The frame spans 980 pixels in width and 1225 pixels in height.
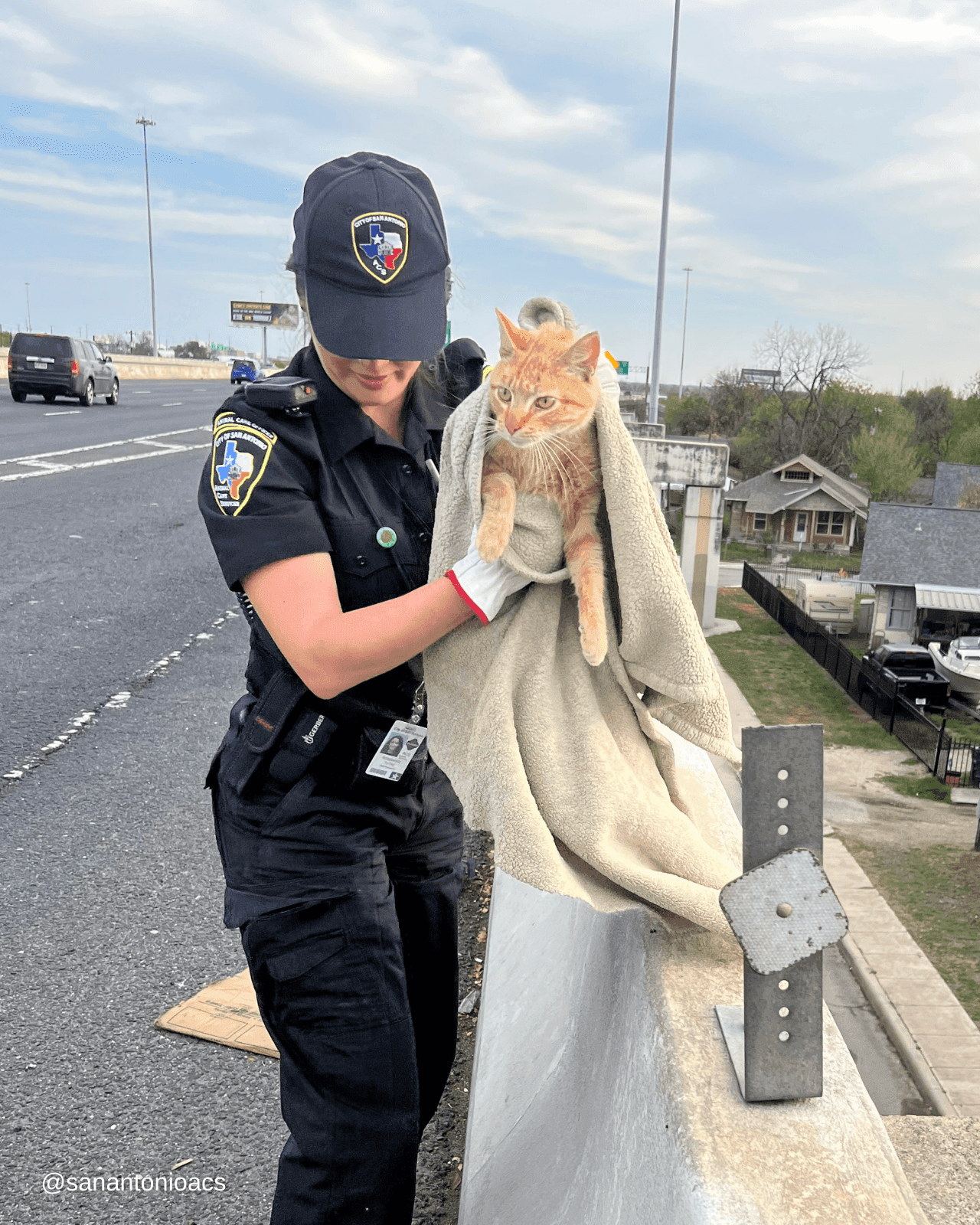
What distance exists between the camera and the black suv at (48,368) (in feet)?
93.1

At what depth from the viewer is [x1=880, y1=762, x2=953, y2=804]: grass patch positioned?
88.7 ft

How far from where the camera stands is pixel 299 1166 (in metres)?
2.18

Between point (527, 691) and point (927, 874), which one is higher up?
point (527, 691)

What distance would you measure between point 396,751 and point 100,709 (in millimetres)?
4810

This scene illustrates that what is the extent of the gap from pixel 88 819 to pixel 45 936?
42.3 inches

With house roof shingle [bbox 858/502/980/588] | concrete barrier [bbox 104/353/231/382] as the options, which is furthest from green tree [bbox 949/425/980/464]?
concrete barrier [bbox 104/353/231/382]

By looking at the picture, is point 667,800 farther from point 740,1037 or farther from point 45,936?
point 45,936

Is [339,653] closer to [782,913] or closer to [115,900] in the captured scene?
[782,913]

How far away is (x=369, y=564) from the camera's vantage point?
7.49 feet

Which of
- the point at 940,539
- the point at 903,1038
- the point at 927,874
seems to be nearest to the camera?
the point at 903,1038

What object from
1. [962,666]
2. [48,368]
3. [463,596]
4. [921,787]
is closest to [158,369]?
[48,368]

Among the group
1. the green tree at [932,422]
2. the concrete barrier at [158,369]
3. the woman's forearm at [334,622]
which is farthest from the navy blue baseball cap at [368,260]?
the green tree at [932,422]

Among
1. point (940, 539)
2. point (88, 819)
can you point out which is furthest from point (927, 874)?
point (940, 539)

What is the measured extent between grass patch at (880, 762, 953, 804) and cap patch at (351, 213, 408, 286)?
28.0 metres
